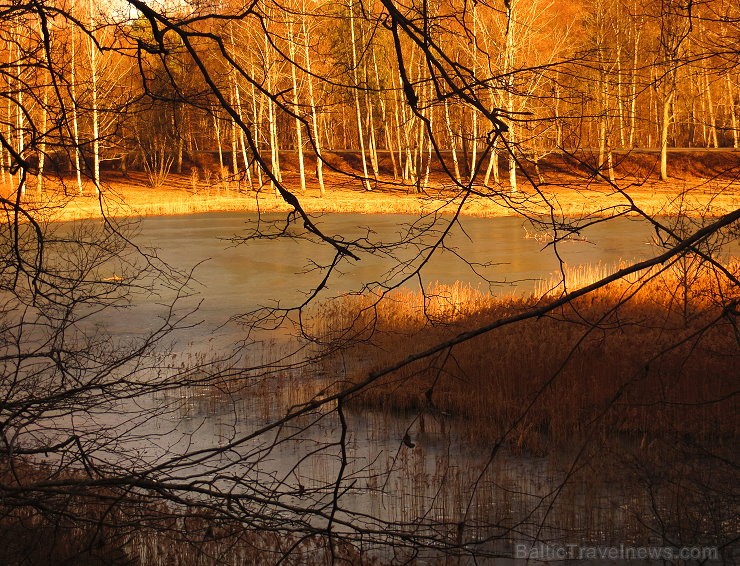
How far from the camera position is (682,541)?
17.2 feet

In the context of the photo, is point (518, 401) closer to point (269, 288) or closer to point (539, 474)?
point (539, 474)

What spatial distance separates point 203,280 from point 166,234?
749cm

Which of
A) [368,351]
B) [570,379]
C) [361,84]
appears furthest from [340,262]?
[361,84]

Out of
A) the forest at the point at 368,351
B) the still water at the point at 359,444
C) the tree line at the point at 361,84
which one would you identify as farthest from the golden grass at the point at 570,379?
the tree line at the point at 361,84

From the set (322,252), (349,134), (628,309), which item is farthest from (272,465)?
(349,134)

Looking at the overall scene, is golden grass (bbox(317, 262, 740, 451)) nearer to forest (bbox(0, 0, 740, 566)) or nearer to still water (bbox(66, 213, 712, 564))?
forest (bbox(0, 0, 740, 566))

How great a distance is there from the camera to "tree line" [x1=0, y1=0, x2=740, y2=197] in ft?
8.75

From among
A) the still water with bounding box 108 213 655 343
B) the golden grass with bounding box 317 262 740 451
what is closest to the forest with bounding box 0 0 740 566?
the golden grass with bounding box 317 262 740 451

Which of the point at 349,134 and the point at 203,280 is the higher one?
the point at 349,134

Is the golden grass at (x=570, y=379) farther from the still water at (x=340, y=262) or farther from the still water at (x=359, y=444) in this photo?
the still water at (x=340, y=262)

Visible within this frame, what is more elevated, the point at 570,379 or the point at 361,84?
the point at 361,84

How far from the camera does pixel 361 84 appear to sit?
713 centimetres

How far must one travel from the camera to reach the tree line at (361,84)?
2666mm

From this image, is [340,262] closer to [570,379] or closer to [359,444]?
[570,379]
